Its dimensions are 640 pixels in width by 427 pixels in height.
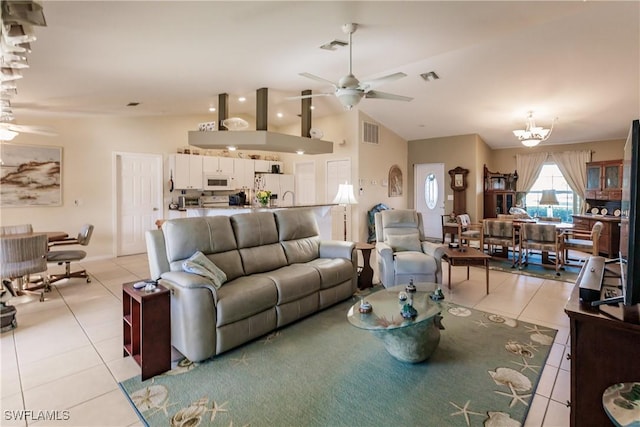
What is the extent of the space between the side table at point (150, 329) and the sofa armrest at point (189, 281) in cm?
11

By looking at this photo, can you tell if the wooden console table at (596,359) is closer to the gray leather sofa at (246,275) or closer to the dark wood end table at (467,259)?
the gray leather sofa at (246,275)

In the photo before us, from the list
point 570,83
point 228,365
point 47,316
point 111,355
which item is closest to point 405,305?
point 228,365

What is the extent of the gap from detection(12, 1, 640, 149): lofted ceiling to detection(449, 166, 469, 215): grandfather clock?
158 centimetres

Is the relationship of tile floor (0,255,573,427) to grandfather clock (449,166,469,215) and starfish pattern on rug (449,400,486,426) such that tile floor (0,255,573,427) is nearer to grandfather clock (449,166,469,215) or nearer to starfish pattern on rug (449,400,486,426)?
starfish pattern on rug (449,400,486,426)

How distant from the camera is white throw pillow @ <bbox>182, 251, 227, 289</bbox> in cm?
267

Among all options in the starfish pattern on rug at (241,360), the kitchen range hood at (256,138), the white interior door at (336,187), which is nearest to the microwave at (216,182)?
the kitchen range hood at (256,138)

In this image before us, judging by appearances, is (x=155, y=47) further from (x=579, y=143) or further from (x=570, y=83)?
(x=579, y=143)

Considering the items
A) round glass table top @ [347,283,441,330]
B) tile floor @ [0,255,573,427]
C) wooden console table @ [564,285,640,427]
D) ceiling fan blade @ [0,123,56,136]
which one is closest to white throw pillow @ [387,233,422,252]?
tile floor @ [0,255,573,427]

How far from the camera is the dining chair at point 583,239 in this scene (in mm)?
4781

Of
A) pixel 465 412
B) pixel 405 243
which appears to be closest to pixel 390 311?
pixel 465 412

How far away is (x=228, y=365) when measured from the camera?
8.03ft

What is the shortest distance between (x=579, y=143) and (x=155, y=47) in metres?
8.82

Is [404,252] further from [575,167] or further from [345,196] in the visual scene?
[575,167]

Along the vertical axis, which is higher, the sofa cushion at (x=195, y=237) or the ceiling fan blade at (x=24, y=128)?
the ceiling fan blade at (x=24, y=128)
